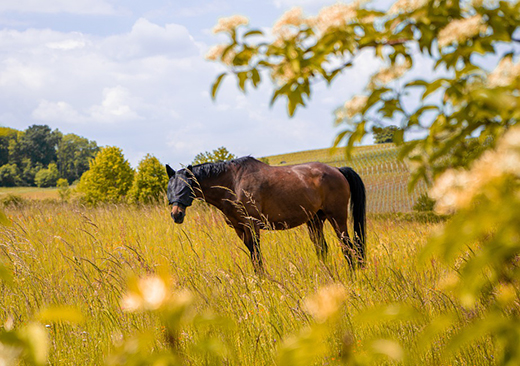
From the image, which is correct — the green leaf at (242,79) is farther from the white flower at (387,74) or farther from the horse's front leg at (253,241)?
the horse's front leg at (253,241)

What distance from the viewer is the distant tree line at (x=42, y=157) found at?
95375 millimetres

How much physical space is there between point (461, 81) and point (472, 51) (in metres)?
0.11

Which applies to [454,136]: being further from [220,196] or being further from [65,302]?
[220,196]

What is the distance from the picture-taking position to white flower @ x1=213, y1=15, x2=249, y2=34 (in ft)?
5.79

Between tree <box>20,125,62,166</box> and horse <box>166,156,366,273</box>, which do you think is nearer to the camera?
horse <box>166,156,366,273</box>

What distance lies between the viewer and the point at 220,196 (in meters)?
5.69

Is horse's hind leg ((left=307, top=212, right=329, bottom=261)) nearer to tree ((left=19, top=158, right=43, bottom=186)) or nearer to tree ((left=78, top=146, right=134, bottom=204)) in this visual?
tree ((left=78, top=146, right=134, bottom=204))

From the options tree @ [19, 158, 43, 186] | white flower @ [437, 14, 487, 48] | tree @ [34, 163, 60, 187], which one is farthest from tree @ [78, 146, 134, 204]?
tree @ [19, 158, 43, 186]

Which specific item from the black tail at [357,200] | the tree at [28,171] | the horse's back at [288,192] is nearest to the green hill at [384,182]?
the black tail at [357,200]

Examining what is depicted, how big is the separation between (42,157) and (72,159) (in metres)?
7.15

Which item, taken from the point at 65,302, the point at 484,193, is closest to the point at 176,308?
the point at 484,193

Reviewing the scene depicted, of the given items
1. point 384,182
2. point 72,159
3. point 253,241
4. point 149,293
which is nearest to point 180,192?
point 253,241

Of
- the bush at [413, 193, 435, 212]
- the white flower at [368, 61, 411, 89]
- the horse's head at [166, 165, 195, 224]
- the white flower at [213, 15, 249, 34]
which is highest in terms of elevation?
the white flower at [213, 15, 249, 34]

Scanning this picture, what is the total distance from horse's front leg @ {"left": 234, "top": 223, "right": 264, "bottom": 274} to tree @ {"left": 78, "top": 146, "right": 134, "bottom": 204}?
41.8ft
